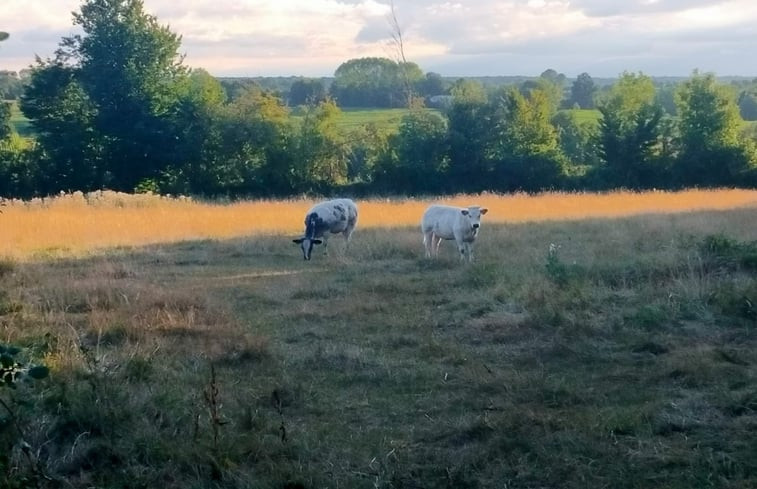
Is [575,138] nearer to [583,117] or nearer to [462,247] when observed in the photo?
[583,117]

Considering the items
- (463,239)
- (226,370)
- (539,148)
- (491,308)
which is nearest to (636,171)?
(539,148)

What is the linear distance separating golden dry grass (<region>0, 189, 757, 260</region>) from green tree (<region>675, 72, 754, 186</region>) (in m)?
11.9

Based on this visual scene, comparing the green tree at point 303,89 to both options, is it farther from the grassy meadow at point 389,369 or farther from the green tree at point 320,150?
the grassy meadow at point 389,369

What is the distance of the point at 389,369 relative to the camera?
8156 millimetres

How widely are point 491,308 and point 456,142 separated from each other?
33426 mm

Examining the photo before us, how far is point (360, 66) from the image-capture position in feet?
281

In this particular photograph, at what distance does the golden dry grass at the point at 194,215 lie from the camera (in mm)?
20109

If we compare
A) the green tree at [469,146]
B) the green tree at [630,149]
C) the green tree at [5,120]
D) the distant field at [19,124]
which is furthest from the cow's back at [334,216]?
the distant field at [19,124]

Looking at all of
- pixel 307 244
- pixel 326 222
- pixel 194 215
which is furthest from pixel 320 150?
pixel 307 244

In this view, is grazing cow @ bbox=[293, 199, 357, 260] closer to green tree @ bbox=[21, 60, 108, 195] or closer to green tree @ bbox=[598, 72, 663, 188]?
green tree @ bbox=[21, 60, 108, 195]

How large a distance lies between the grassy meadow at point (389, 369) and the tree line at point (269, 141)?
2598 cm

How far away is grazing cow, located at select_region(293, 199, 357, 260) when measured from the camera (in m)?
17.4

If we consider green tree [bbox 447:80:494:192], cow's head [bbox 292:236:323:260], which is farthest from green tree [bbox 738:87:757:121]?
cow's head [bbox 292:236:323:260]

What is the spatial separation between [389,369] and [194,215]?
58.4ft
